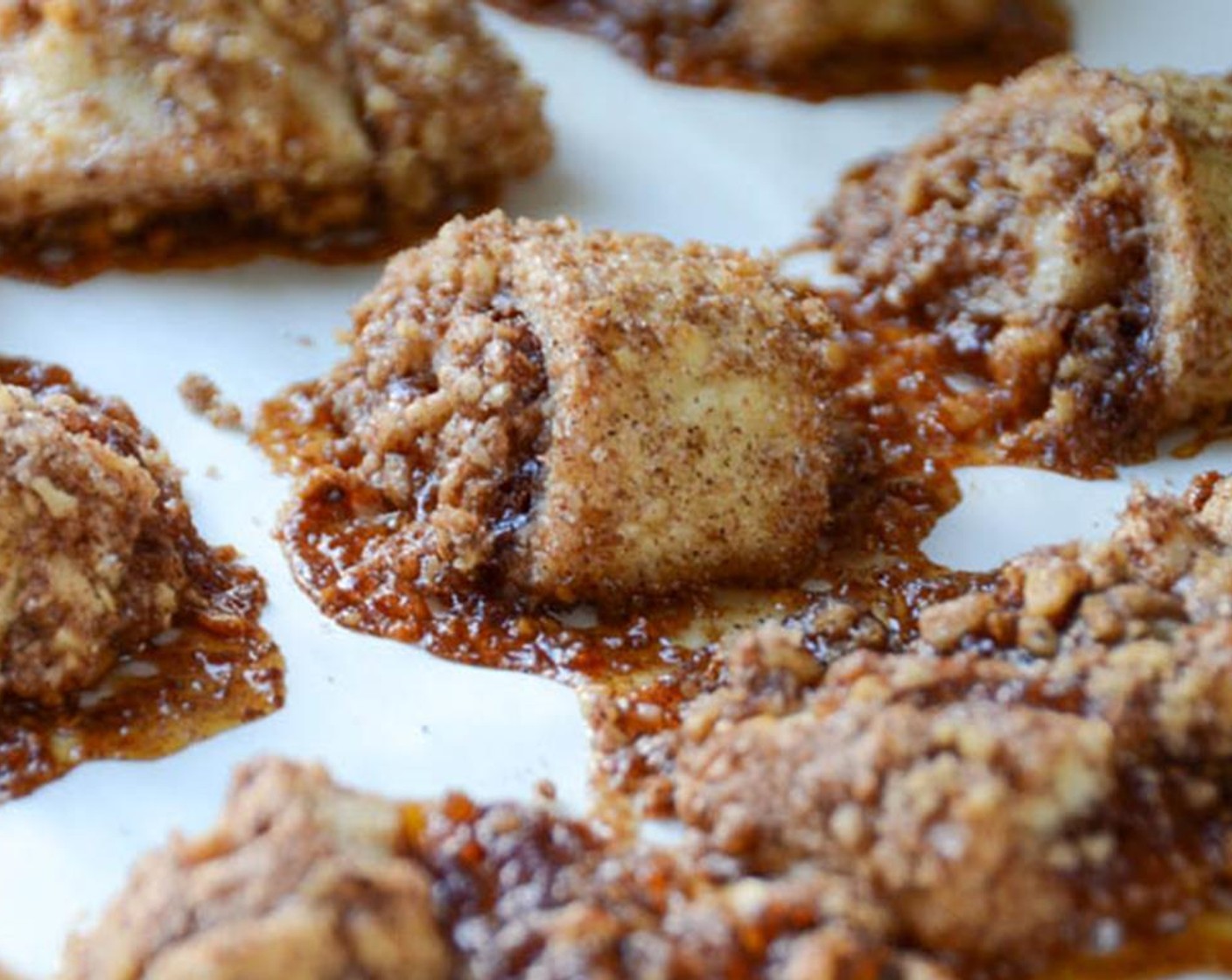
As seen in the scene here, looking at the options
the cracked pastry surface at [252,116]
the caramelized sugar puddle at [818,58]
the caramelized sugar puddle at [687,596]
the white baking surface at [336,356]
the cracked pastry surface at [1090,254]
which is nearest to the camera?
the white baking surface at [336,356]

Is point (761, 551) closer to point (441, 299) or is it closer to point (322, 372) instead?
point (441, 299)

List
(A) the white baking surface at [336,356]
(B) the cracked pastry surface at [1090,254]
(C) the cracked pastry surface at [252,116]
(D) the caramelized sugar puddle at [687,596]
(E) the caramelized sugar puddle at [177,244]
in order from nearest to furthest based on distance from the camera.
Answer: (A) the white baking surface at [336,356] < (D) the caramelized sugar puddle at [687,596] < (B) the cracked pastry surface at [1090,254] < (C) the cracked pastry surface at [252,116] < (E) the caramelized sugar puddle at [177,244]

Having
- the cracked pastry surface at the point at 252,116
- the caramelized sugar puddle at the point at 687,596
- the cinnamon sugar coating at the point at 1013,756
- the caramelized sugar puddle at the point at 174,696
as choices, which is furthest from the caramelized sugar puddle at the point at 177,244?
the cinnamon sugar coating at the point at 1013,756

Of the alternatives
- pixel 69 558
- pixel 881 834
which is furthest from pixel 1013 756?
pixel 69 558

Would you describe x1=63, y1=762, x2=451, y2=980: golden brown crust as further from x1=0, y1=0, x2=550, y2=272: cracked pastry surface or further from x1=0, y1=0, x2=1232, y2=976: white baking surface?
x1=0, y1=0, x2=550, y2=272: cracked pastry surface

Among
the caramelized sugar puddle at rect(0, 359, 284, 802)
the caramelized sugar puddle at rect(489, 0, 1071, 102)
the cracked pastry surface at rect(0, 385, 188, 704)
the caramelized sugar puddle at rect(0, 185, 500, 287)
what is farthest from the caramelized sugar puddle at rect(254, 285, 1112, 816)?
the caramelized sugar puddle at rect(489, 0, 1071, 102)

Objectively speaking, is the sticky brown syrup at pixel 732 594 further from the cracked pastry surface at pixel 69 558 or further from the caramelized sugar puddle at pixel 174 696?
→ the cracked pastry surface at pixel 69 558
